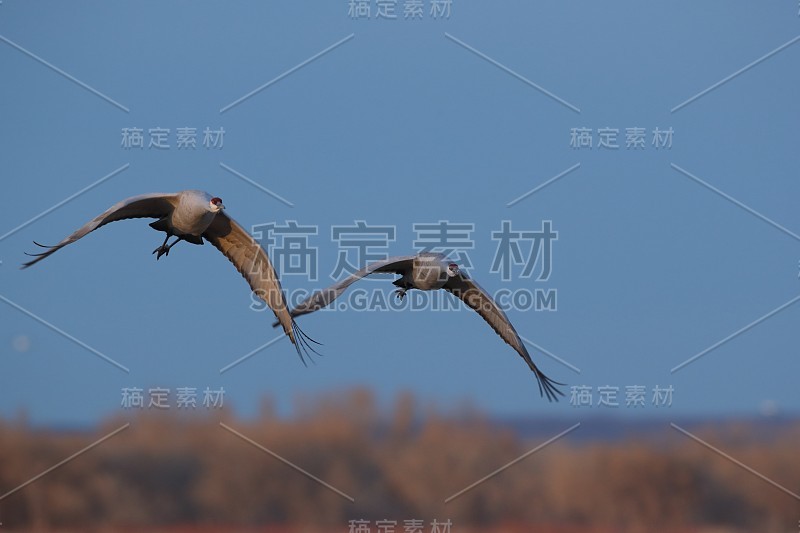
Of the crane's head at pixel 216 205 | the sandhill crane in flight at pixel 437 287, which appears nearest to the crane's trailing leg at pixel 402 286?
the sandhill crane in flight at pixel 437 287

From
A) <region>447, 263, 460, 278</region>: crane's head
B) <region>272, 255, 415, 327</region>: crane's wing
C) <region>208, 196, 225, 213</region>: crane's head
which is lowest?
<region>272, 255, 415, 327</region>: crane's wing

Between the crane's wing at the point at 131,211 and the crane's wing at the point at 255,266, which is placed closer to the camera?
the crane's wing at the point at 131,211

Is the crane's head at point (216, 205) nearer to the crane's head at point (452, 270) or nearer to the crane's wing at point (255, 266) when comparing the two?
the crane's wing at point (255, 266)

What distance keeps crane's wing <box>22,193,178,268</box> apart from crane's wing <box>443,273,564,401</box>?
214 centimetres

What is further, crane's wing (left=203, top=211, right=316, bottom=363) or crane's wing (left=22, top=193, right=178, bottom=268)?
crane's wing (left=203, top=211, right=316, bottom=363)

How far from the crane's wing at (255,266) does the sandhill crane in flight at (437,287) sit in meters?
0.26

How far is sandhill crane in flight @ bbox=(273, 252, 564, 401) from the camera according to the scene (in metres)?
7.54

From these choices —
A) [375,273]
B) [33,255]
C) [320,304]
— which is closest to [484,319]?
[375,273]

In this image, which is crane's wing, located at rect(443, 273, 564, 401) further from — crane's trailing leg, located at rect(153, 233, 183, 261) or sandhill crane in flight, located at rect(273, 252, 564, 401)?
crane's trailing leg, located at rect(153, 233, 183, 261)

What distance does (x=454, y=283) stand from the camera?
28.6 feet

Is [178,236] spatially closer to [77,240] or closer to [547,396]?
[77,240]

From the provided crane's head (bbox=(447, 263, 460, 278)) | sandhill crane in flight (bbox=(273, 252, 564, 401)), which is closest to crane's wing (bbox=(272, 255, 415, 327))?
sandhill crane in flight (bbox=(273, 252, 564, 401))

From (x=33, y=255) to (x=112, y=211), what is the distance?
63cm

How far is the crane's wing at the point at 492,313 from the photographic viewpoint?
8.70m
